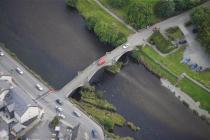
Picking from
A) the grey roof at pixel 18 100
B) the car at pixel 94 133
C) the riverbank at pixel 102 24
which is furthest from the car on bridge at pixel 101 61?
the grey roof at pixel 18 100

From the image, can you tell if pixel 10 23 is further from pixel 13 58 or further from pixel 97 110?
pixel 97 110

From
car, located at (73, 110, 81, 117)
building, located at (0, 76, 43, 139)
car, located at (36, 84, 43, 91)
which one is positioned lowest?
building, located at (0, 76, 43, 139)

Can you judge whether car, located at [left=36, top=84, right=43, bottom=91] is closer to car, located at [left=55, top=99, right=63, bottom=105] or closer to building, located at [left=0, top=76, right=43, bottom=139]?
car, located at [left=55, top=99, right=63, bottom=105]

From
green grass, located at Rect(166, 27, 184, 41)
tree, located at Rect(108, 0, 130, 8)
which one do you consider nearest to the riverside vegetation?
green grass, located at Rect(166, 27, 184, 41)

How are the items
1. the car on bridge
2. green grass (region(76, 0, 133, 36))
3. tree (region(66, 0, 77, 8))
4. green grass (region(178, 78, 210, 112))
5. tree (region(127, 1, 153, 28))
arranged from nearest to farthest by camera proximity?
green grass (region(178, 78, 210, 112)) < the car on bridge < tree (region(127, 1, 153, 28)) < green grass (region(76, 0, 133, 36)) < tree (region(66, 0, 77, 8))

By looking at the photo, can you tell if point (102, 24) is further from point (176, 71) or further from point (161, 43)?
point (176, 71)

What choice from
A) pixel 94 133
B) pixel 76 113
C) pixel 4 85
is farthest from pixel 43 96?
pixel 94 133

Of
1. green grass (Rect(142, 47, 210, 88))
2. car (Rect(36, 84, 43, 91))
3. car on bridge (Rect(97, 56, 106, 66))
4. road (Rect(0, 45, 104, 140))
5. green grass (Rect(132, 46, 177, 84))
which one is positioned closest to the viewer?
road (Rect(0, 45, 104, 140))

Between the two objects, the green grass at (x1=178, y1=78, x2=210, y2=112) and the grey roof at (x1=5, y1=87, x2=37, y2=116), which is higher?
the green grass at (x1=178, y1=78, x2=210, y2=112)
